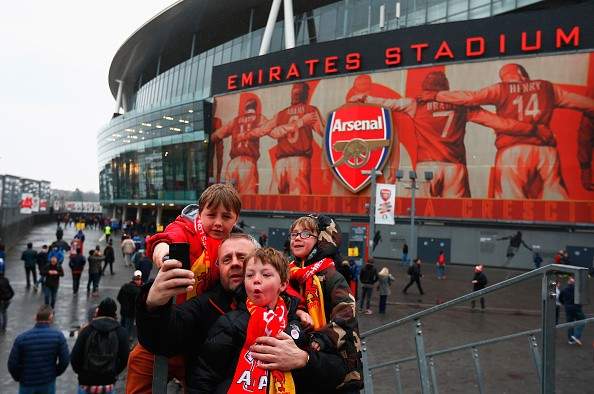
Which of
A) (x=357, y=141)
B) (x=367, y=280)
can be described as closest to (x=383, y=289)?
(x=367, y=280)

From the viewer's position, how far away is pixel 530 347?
411cm

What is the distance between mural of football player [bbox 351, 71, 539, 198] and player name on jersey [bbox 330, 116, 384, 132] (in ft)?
6.57

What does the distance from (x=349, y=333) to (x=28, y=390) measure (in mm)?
4704

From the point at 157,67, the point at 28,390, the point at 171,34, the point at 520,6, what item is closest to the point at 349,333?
the point at 28,390

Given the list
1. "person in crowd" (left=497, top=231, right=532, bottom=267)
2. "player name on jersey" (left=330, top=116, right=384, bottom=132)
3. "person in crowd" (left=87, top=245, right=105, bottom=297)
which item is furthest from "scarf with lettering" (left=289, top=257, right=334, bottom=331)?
"player name on jersey" (left=330, top=116, right=384, bottom=132)

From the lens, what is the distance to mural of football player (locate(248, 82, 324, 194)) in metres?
34.2

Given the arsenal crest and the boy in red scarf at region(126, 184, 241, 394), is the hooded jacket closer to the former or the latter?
the boy in red scarf at region(126, 184, 241, 394)

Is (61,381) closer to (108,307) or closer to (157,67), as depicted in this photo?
(108,307)

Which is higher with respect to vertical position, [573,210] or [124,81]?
[124,81]

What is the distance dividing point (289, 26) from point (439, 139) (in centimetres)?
1960

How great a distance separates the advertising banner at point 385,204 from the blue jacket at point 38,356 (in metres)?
16.8

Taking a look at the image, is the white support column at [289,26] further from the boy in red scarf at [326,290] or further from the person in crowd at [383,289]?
the boy in red scarf at [326,290]

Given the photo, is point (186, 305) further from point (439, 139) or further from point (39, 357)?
point (439, 139)

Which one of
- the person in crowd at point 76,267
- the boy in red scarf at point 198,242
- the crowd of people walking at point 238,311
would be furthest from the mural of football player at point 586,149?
the boy in red scarf at point 198,242
